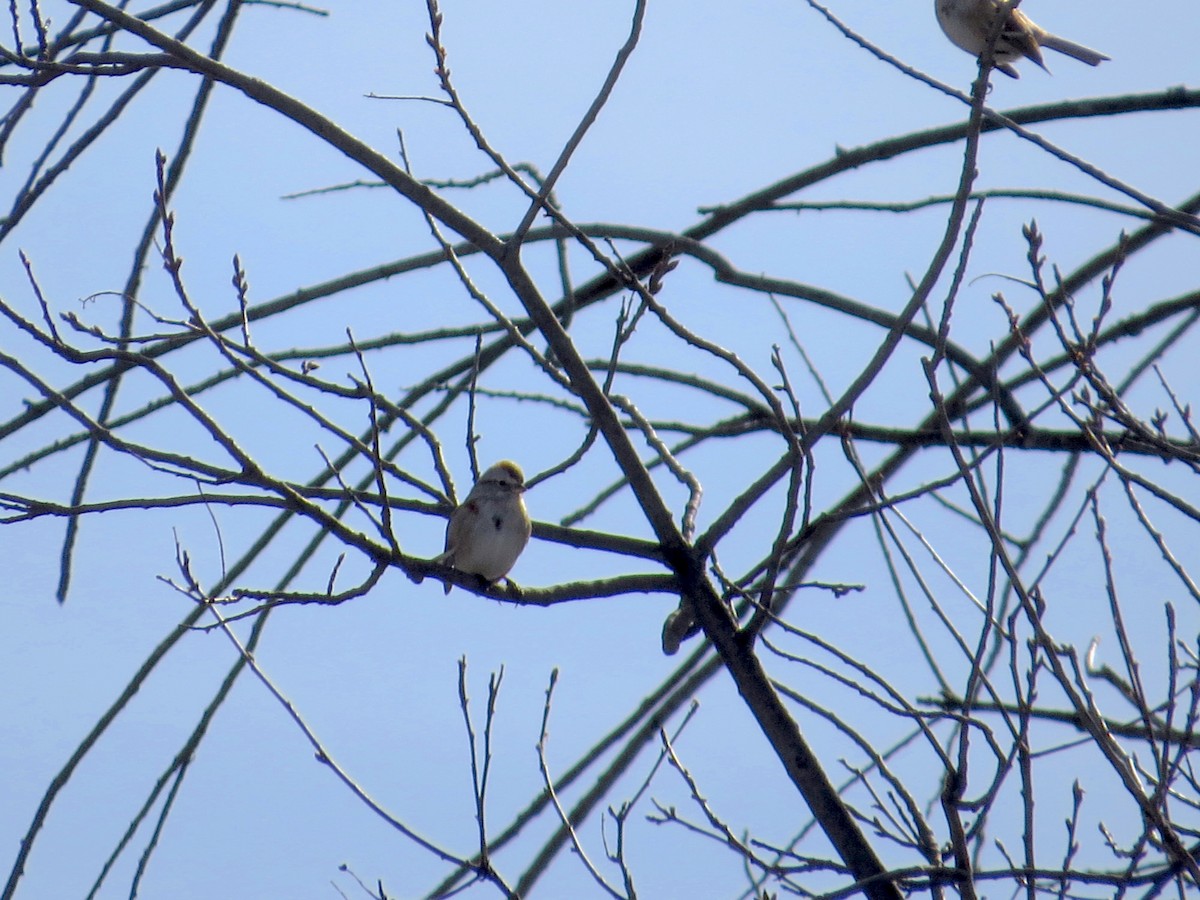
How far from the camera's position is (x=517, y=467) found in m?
5.06

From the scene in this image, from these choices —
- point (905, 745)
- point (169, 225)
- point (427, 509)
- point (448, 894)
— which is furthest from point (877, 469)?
point (169, 225)

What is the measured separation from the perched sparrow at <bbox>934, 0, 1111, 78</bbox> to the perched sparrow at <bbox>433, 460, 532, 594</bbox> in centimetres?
257

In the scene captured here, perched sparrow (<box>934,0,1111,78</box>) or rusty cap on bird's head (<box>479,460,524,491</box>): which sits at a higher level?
perched sparrow (<box>934,0,1111,78</box>)

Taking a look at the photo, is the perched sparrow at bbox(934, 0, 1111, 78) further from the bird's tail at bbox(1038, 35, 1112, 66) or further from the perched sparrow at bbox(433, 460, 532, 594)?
the perched sparrow at bbox(433, 460, 532, 594)

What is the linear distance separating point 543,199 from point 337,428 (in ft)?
2.36

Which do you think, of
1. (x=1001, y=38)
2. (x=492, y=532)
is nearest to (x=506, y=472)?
(x=492, y=532)

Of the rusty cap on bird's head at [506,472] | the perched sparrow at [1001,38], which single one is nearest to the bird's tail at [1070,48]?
the perched sparrow at [1001,38]

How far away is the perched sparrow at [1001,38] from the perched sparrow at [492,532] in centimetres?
257

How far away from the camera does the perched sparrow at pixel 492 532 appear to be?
4488mm

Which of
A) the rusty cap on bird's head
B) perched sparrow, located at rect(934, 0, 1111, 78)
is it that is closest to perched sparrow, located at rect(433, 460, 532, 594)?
the rusty cap on bird's head

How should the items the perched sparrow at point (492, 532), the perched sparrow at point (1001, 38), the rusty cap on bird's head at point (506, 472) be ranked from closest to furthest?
the perched sparrow at point (492, 532), the rusty cap on bird's head at point (506, 472), the perched sparrow at point (1001, 38)

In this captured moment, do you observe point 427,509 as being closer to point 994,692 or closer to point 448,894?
point 448,894

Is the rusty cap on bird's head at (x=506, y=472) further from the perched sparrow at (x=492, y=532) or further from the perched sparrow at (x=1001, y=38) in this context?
the perched sparrow at (x=1001, y=38)

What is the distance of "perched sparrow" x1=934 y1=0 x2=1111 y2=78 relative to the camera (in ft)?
17.6
